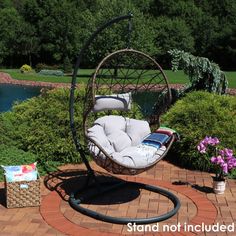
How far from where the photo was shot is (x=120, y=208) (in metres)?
4.83

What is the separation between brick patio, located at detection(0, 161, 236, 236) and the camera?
4.29 metres

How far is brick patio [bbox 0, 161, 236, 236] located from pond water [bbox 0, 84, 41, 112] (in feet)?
36.4

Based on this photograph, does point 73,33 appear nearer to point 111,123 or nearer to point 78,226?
point 111,123

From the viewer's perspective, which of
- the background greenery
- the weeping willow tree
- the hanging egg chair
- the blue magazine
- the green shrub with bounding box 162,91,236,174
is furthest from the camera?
the background greenery

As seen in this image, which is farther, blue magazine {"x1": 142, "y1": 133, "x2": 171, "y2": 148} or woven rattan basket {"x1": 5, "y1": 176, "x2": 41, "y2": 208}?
blue magazine {"x1": 142, "y1": 133, "x2": 171, "y2": 148}

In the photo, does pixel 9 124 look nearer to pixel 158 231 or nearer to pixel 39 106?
pixel 39 106

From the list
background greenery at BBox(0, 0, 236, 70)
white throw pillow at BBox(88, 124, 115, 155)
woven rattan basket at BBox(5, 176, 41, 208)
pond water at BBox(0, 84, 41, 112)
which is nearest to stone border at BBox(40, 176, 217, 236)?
woven rattan basket at BBox(5, 176, 41, 208)

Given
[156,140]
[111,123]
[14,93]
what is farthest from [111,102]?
[14,93]

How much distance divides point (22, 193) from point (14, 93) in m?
16.9

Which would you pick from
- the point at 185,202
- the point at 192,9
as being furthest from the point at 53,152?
the point at 192,9

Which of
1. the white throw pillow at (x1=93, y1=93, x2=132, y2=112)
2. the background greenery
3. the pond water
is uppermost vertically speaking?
the white throw pillow at (x1=93, y1=93, x2=132, y2=112)

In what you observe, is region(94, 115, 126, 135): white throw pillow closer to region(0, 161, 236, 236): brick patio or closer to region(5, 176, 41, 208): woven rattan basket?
region(0, 161, 236, 236): brick patio

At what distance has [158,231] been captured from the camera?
14.0ft

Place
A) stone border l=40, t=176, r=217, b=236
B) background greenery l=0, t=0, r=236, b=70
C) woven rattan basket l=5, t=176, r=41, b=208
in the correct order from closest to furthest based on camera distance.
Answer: stone border l=40, t=176, r=217, b=236 < woven rattan basket l=5, t=176, r=41, b=208 < background greenery l=0, t=0, r=236, b=70
